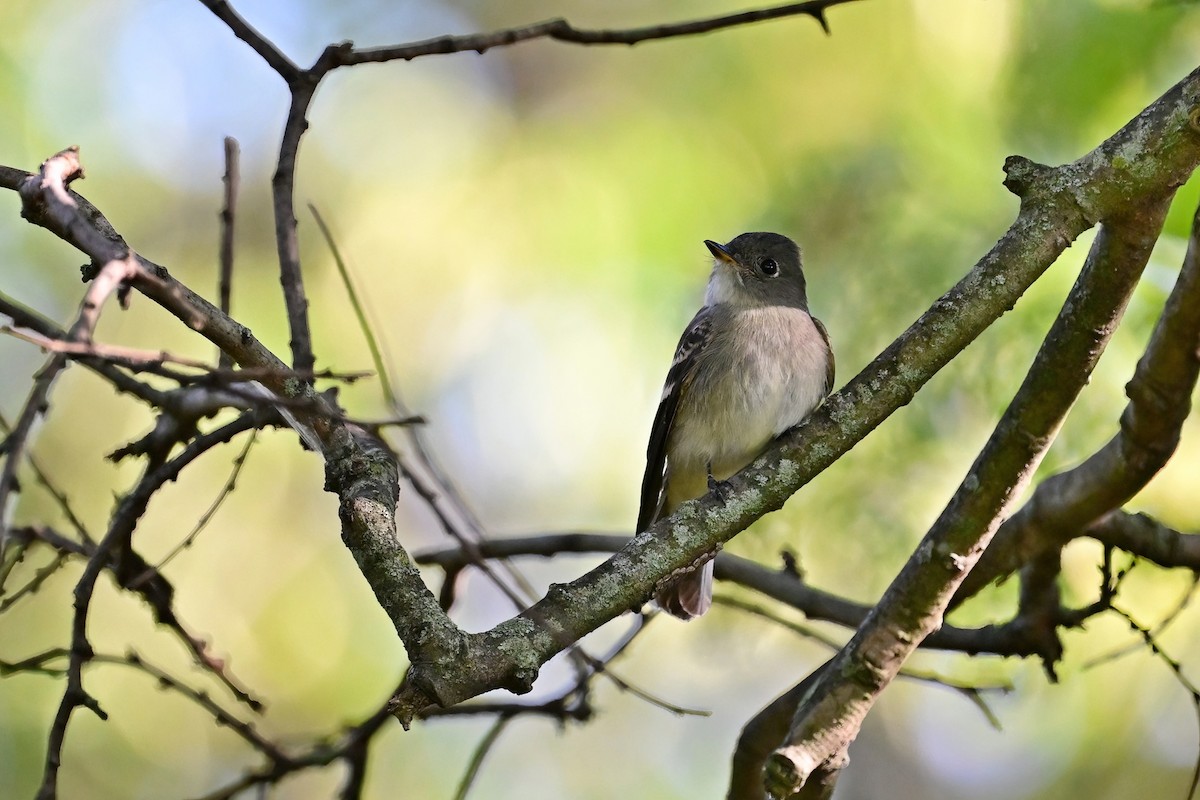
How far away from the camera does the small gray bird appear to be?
4.89m

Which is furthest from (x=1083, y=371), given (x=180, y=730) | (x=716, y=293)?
(x=180, y=730)

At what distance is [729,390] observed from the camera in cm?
497

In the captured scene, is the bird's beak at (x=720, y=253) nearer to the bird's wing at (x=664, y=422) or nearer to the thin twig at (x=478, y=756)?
the bird's wing at (x=664, y=422)

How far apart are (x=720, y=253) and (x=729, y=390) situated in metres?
0.95

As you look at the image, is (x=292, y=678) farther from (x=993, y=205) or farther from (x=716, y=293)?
(x=993, y=205)

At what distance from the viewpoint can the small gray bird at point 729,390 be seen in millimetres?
4895

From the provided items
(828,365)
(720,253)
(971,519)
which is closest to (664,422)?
(828,365)

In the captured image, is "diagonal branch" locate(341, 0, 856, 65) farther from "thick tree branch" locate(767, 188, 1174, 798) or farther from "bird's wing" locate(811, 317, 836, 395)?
"bird's wing" locate(811, 317, 836, 395)

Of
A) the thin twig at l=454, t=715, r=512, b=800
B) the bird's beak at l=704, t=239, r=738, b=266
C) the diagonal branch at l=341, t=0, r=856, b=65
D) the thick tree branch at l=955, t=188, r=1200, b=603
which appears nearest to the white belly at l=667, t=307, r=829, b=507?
the bird's beak at l=704, t=239, r=738, b=266

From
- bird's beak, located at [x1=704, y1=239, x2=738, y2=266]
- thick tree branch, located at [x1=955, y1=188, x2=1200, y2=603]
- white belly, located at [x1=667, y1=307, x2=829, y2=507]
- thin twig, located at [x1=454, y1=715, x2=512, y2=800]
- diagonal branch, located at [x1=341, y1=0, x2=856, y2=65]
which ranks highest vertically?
bird's beak, located at [x1=704, y1=239, x2=738, y2=266]

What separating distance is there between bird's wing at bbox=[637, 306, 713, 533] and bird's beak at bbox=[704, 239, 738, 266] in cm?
41

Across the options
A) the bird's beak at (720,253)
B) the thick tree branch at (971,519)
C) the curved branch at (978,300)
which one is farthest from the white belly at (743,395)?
the curved branch at (978,300)

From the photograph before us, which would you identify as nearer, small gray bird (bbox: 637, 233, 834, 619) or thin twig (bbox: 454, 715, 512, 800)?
thin twig (bbox: 454, 715, 512, 800)

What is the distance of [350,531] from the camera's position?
8.41ft
